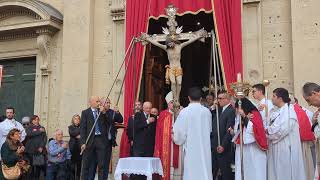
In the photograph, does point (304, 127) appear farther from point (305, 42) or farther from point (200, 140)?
point (305, 42)

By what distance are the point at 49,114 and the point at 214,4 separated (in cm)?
522

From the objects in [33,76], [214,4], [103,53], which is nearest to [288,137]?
[214,4]

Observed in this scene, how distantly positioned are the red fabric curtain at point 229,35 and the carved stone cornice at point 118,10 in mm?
2467

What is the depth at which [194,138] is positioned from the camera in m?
7.55

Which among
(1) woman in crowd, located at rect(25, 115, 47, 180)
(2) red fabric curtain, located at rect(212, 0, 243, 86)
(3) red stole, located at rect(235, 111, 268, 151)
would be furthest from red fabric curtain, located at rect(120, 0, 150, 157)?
(3) red stole, located at rect(235, 111, 268, 151)

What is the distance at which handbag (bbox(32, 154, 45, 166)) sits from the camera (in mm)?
10453

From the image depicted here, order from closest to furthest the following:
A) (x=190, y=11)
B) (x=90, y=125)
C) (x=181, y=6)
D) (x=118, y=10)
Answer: (x=90, y=125), (x=190, y=11), (x=181, y=6), (x=118, y=10)

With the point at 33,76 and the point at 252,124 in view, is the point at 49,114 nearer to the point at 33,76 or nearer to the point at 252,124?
the point at 33,76

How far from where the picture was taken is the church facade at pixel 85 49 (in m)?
10.2

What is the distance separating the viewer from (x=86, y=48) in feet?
39.5

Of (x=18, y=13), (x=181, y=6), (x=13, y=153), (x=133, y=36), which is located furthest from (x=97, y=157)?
(x=18, y=13)

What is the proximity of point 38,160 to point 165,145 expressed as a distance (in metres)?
3.01

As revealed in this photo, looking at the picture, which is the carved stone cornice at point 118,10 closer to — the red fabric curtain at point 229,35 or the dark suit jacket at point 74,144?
the red fabric curtain at point 229,35

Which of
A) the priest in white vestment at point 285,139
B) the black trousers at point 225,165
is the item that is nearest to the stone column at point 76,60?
the black trousers at point 225,165
